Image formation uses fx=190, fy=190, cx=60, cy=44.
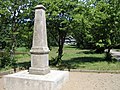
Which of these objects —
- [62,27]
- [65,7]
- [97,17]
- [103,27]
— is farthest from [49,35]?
[103,27]

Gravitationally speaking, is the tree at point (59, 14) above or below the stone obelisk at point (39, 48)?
above

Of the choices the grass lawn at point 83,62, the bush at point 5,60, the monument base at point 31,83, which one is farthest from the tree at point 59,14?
the monument base at point 31,83

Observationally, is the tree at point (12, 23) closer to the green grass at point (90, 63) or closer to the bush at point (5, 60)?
the bush at point (5, 60)

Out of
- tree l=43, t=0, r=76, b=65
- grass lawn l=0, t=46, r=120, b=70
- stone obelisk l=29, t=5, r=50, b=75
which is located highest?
tree l=43, t=0, r=76, b=65

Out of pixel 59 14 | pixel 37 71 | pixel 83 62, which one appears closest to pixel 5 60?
pixel 59 14

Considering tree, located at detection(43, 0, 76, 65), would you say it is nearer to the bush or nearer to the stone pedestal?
the bush

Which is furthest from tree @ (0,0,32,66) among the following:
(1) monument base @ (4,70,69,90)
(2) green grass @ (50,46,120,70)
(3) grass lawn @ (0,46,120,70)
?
(1) monument base @ (4,70,69,90)

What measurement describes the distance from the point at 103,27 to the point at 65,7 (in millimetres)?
4804

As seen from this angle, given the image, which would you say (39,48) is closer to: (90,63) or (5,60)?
(5,60)

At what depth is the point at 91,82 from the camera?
9.62 meters

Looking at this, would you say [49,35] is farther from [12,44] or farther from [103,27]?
[103,27]

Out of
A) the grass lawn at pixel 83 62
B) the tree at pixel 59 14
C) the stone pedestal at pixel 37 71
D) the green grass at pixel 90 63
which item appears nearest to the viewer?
the stone pedestal at pixel 37 71

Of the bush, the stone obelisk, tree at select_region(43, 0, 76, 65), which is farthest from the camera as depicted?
the bush

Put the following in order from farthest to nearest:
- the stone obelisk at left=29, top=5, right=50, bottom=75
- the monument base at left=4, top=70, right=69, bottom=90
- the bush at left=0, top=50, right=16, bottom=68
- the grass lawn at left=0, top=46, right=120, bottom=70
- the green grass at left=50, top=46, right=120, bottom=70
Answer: the grass lawn at left=0, top=46, right=120, bottom=70 < the green grass at left=50, top=46, right=120, bottom=70 < the bush at left=0, top=50, right=16, bottom=68 < the stone obelisk at left=29, top=5, right=50, bottom=75 < the monument base at left=4, top=70, right=69, bottom=90
